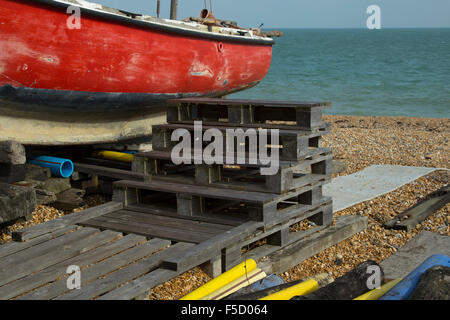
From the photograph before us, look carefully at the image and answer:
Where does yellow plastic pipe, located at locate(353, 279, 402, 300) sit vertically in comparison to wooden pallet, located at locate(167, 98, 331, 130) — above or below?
below

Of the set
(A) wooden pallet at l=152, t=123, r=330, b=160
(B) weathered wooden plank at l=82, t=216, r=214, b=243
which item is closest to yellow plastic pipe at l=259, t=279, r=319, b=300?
(B) weathered wooden plank at l=82, t=216, r=214, b=243

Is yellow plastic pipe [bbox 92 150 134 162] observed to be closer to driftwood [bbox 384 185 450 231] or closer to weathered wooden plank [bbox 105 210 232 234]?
weathered wooden plank [bbox 105 210 232 234]

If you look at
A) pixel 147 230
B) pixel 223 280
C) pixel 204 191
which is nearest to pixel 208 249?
pixel 223 280

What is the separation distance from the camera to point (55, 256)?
14.0 feet

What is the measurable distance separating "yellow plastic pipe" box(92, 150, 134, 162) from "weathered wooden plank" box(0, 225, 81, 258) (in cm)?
181

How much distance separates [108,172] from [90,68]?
1.09 metres

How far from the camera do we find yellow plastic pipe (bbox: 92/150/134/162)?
6.61 meters

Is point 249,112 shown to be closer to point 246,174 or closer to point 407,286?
point 246,174

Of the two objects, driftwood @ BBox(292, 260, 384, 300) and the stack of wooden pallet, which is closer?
driftwood @ BBox(292, 260, 384, 300)

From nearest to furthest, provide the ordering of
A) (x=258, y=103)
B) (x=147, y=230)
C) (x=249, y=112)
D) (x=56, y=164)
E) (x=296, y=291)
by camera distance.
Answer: (x=296, y=291)
(x=147, y=230)
(x=258, y=103)
(x=249, y=112)
(x=56, y=164)

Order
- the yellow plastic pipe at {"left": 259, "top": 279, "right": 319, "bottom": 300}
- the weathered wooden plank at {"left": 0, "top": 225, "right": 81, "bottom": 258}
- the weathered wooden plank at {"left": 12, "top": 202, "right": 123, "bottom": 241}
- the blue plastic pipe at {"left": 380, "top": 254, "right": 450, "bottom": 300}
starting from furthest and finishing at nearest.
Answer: the weathered wooden plank at {"left": 12, "top": 202, "right": 123, "bottom": 241}, the weathered wooden plank at {"left": 0, "top": 225, "right": 81, "bottom": 258}, the yellow plastic pipe at {"left": 259, "top": 279, "right": 319, "bottom": 300}, the blue plastic pipe at {"left": 380, "top": 254, "right": 450, "bottom": 300}

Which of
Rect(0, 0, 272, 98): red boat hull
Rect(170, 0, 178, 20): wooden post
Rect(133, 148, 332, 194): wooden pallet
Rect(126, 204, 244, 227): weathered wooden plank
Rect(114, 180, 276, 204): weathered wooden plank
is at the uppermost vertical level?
Rect(170, 0, 178, 20): wooden post

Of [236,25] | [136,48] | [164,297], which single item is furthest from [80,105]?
[236,25]

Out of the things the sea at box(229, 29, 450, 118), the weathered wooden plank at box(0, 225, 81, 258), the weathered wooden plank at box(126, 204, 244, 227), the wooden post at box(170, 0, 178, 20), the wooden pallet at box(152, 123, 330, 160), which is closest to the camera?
the weathered wooden plank at box(0, 225, 81, 258)
